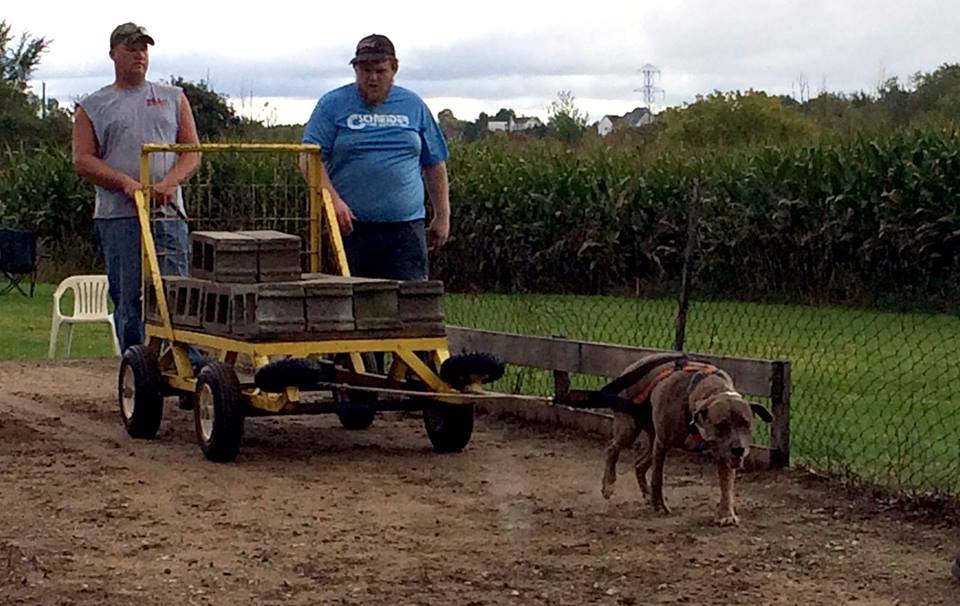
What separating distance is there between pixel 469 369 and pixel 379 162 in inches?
71.6

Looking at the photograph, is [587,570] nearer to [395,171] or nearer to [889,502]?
[889,502]

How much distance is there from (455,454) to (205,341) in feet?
4.69

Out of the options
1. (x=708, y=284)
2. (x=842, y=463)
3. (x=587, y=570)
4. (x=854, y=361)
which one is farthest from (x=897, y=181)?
(x=587, y=570)

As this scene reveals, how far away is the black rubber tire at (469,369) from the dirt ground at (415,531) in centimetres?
43

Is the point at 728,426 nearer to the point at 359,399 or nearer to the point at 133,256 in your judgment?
the point at 359,399

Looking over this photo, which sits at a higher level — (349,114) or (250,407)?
(349,114)

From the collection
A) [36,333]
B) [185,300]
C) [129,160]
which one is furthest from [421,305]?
[36,333]

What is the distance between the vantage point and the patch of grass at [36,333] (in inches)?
632

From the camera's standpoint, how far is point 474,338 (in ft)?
35.5

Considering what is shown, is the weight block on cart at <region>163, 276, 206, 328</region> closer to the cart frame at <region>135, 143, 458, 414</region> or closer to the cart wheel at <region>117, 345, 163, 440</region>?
the cart frame at <region>135, 143, 458, 414</region>

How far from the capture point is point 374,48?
9.70 m

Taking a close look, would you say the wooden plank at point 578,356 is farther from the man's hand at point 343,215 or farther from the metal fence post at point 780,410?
the man's hand at point 343,215

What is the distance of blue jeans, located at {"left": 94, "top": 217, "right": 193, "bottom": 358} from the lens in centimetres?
1032

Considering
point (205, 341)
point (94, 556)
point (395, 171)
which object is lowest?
point (94, 556)
